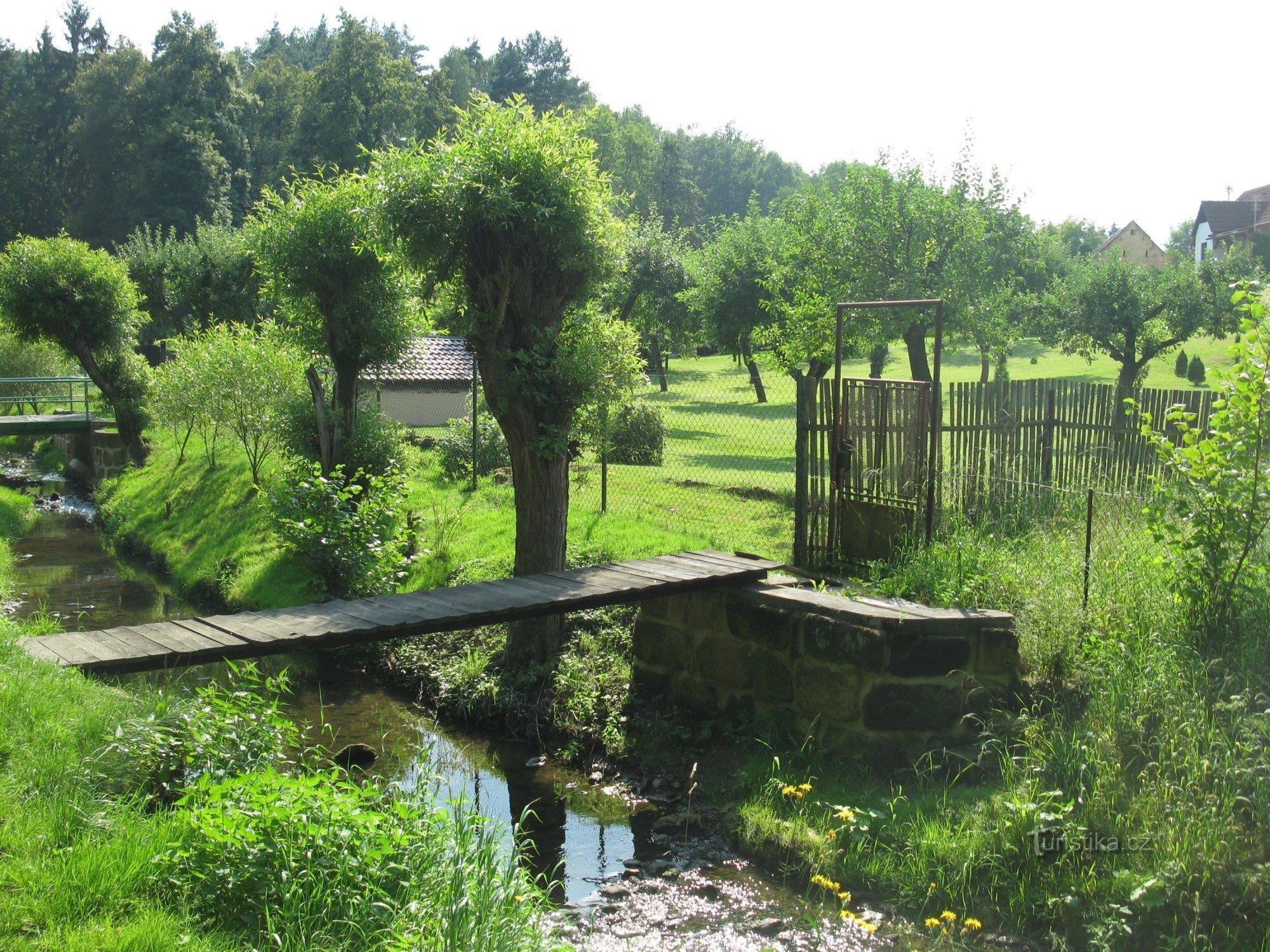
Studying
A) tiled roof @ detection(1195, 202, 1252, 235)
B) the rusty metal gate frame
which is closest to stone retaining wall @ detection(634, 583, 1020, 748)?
the rusty metal gate frame

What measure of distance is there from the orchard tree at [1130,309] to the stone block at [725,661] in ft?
82.6

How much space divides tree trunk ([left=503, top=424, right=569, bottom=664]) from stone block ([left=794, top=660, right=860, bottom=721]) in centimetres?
264

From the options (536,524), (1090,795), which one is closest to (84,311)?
(536,524)

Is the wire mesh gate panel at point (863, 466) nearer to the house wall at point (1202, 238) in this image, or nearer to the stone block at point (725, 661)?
the stone block at point (725, 661)

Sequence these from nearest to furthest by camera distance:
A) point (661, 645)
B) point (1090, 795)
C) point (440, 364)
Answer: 1. point (1090, 795)
2. point (661, 645)
3. point (440, 364)

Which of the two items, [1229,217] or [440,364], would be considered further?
[1229,217]

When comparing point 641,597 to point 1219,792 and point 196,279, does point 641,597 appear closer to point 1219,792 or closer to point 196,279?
point 1219,792

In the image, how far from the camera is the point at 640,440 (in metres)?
18.8

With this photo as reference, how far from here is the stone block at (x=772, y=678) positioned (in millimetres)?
6695

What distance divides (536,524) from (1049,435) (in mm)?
5461

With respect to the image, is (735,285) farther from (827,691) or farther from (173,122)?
(173,122)

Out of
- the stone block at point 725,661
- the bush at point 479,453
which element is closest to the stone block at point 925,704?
the stone block at point 725,661

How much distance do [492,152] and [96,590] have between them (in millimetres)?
9212

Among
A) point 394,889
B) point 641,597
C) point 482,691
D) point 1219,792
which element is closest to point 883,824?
point 1219,792
